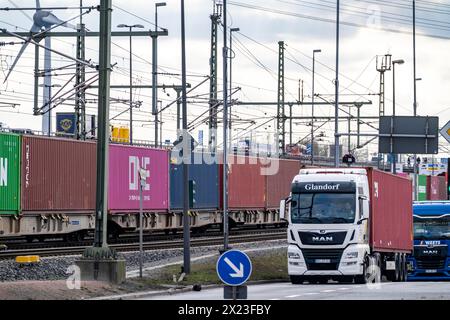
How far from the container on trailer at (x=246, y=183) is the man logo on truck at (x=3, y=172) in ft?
66.6

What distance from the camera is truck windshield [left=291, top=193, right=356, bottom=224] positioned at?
32.5 meters

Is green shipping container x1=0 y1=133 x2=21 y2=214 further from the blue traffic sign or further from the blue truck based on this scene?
the blue traffic sign

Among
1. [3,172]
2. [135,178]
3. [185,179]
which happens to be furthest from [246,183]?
[185,179]

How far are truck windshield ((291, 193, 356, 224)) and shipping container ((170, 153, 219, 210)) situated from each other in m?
21.7

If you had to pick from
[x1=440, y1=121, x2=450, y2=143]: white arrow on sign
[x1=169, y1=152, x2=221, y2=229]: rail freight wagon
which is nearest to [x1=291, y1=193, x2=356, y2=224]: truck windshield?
[x1=440, y1=121, x2=450, y2=143]: white arrow on sign

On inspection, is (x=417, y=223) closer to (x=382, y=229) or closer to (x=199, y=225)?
(x=382, y=229)

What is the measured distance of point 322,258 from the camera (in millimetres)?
32531

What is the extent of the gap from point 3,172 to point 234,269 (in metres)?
23.6

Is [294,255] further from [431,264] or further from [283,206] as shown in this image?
[431,264]

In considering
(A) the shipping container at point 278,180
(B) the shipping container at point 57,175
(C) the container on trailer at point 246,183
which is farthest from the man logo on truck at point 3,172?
(A) the shipping container at point 278,180

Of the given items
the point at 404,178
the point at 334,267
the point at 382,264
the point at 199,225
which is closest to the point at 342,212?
the point at 334,267

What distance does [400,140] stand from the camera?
1880 inches

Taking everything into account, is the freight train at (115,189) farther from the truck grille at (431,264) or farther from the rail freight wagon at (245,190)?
the truck grille at (431,264)
